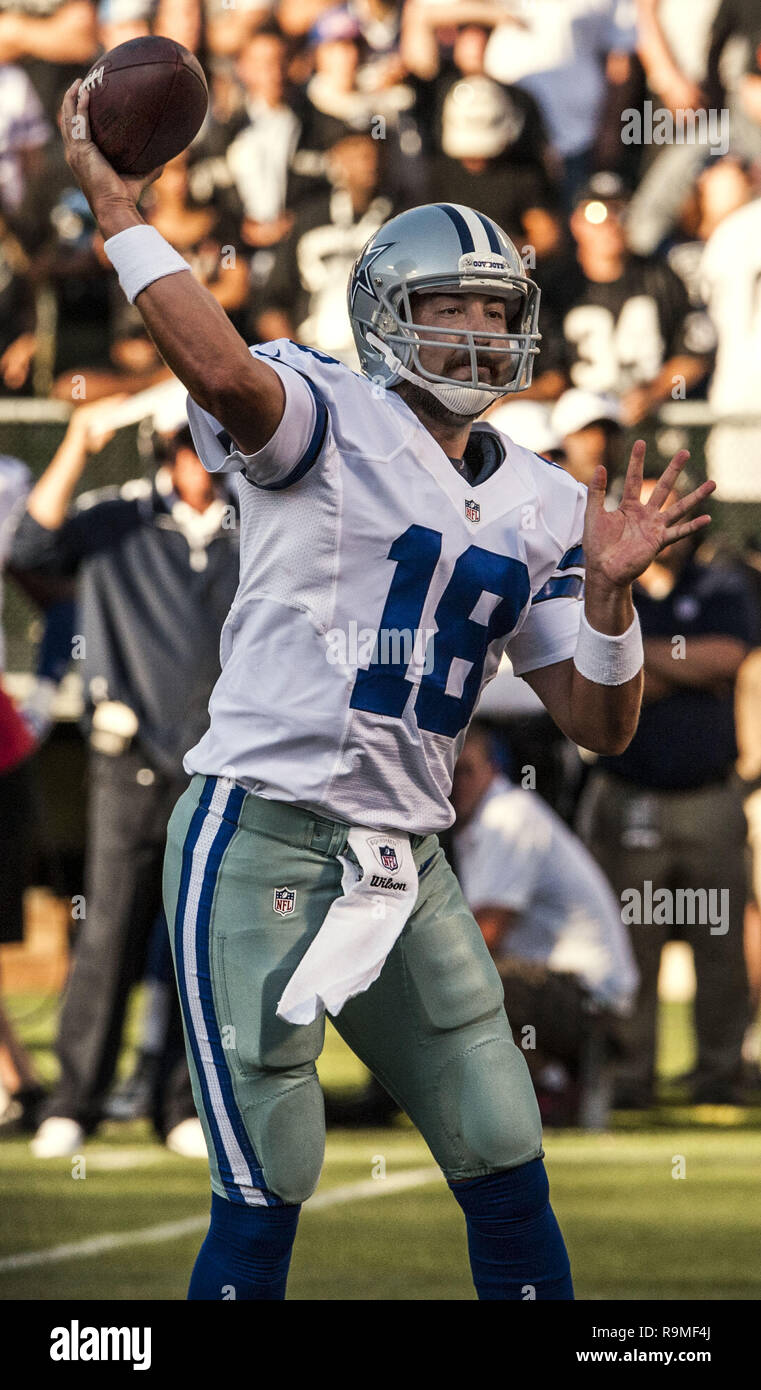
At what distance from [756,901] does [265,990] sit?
4625 mm

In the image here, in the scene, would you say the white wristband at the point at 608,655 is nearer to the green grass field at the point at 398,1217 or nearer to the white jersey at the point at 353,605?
the white jersey at the point at 353,605

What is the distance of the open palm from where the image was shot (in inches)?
117

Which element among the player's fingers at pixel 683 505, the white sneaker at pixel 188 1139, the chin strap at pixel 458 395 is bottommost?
the white sneaker at pixel 188 1139

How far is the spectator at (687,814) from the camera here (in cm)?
652

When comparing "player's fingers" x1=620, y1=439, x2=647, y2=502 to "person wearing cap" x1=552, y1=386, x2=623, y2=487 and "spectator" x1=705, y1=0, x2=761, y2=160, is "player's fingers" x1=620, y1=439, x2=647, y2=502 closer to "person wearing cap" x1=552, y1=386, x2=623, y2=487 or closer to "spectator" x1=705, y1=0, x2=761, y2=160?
"person wearing cap" x1=552, y1=386, x2=623, y2=487

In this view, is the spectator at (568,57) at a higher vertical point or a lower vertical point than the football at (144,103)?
higher

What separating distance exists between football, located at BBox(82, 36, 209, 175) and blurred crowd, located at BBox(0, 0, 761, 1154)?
280cm

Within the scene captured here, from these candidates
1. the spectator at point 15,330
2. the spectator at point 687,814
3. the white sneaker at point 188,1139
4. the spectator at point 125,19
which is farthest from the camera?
the spectator at point 125,19

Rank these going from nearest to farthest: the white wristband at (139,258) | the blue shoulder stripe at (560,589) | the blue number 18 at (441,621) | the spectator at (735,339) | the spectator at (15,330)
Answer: the white wristband at (139,258), the blue number 18 at (441,621), the blue shoulder stripe at (560,589), the spectator at (735,339), the spectator at (15,330)

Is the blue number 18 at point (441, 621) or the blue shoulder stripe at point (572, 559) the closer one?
the blue number 18 at point (441, 621)

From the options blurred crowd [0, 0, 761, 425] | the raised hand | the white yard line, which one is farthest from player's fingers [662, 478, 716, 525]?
blurred crowd [0, 0, 761, 425]

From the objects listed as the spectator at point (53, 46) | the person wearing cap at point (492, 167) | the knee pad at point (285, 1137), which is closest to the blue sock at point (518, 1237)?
the knee pad at point (285, 1137)

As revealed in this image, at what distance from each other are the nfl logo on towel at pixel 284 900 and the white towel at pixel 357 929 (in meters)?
0.06

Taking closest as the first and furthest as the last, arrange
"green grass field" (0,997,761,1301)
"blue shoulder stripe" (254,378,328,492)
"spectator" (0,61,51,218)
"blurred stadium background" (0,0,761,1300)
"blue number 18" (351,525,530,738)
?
"blue shoulder stripe" (254,378,328,492) < "blue number 18" (351,525,530,738) < "green grass field" (0,997,761,1301) < "blurred stadium background" (0,0,761,1300) < "spectator" (0,61,51,218)
